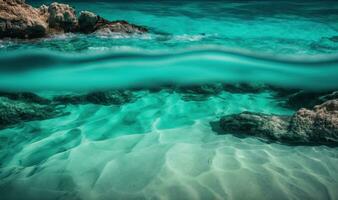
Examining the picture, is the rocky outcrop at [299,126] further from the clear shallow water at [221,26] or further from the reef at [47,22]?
the reef at [47,22]

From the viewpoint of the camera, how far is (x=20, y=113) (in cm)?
642

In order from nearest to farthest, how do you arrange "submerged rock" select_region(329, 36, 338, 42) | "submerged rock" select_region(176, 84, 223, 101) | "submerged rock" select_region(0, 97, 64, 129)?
"submerged rock" select_region(0, 97, 64, 129) → "submerged rock" select_region(176, 84, 223, 101) → "submerged rock" select_region(329, 36, 338, 42)

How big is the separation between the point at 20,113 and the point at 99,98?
201cm

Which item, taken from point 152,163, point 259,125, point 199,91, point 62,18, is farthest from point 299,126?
point 62,18

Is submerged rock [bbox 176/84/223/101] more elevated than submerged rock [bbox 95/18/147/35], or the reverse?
submerged rock [bbox 95/18/147/35]

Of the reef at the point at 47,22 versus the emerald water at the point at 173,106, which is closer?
the emerald water at the point at 173,106

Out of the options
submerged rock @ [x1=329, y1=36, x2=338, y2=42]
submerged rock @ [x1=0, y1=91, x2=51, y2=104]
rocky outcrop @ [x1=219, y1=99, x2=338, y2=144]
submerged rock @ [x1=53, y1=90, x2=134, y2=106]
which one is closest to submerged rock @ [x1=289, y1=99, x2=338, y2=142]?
rocky outcrop @ [x1=219, y1=99, x2=338, y2=144]

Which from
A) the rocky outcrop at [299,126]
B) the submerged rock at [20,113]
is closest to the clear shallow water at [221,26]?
the submerged rock at [20,113]

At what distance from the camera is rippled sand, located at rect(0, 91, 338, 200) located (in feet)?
12.0

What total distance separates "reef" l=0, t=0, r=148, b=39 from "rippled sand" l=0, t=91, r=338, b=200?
149 inches

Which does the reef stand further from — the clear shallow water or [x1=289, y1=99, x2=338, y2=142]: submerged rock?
[x1=289, y1=99, x2=338, y2=142]: submerged rock

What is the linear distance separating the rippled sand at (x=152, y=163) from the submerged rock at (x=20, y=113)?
0.25 meters

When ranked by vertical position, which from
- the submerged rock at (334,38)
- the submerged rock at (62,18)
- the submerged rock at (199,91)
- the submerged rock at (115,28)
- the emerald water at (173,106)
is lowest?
the submerged rock at (199,91)

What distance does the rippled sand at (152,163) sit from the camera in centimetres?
366
